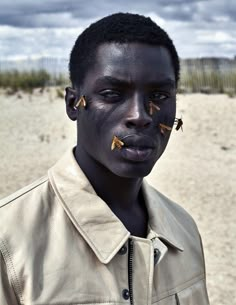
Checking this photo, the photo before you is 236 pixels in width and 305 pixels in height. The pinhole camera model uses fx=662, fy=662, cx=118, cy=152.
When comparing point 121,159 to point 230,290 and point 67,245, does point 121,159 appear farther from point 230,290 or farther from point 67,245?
point 230,290

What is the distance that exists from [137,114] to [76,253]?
0.43m

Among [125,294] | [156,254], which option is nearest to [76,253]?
[125,294]

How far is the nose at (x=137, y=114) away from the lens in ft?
6.17

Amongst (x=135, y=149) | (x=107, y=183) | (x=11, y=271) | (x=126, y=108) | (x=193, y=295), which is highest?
(x=126, y=108)

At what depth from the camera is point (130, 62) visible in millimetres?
1899

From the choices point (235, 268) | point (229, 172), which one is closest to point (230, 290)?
point (235, 268)

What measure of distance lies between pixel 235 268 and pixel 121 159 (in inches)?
174

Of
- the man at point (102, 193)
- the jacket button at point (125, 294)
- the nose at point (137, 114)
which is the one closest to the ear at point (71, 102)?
the man at point (102, 193)

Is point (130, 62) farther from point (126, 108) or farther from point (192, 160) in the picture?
point (192, 160)

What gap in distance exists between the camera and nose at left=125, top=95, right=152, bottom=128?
1.88m

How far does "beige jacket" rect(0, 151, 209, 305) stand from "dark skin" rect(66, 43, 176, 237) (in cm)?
12

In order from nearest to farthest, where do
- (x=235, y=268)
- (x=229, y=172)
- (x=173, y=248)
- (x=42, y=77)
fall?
(x=173, y=248) → (x=235, y=268) → (x=229, y=172) → (x=42, y=77)

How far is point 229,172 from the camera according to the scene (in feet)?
32.8

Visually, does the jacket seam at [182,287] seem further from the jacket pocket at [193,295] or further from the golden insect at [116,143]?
the golden insect at [116,143]
